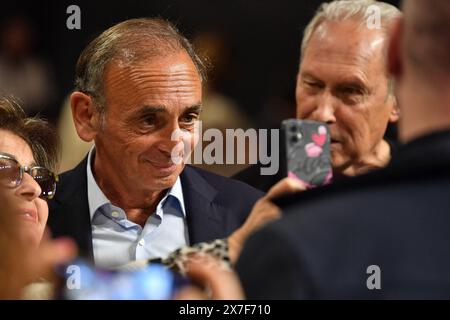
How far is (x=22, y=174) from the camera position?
1783mm

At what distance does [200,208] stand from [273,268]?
886mm

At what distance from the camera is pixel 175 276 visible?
1640mm

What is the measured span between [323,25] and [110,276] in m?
0.64

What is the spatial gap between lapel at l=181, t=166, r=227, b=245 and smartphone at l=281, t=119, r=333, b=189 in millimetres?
182

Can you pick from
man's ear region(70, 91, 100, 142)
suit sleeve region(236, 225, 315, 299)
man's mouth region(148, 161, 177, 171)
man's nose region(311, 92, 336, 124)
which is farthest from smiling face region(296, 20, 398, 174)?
suit sleeve region(236, 225, 315, 299)

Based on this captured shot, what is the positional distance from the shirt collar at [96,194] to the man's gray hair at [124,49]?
13cm

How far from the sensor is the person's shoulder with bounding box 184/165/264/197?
5.96ft

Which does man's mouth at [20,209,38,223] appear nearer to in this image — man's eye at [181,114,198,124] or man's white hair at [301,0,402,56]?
man's eye at [181,114,198,124]

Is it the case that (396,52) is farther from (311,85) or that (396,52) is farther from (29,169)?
(29,169)

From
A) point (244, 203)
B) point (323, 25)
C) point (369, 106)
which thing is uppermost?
point (323, 25)

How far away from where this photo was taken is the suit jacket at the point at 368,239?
96cm

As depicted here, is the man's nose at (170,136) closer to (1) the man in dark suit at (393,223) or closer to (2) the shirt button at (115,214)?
(2) the shirt button at (115,214)
